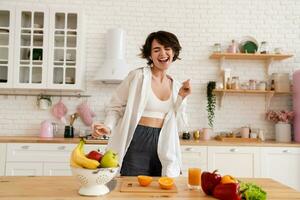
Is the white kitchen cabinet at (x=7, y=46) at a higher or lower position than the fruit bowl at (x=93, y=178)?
higher

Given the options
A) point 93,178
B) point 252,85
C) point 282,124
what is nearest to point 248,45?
point 252,85

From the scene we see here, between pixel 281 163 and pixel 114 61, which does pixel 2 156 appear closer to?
pixel 114 61

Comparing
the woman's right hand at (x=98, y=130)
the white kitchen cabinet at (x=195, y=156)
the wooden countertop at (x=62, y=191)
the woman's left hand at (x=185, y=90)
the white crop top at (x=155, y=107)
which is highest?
the woman's left hand at (x=185, y=90)

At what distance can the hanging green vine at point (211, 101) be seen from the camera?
3.84 metres

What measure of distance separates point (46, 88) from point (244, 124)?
2.68 meters

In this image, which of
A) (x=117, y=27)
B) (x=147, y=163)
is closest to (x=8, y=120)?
(x=117, y=27)

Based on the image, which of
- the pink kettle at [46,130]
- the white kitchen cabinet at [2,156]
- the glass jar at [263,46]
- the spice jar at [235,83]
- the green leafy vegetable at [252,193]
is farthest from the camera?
the glass jar at [263,46]

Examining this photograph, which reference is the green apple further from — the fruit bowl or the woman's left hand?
the woman's left hand

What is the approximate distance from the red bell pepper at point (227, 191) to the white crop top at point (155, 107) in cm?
76

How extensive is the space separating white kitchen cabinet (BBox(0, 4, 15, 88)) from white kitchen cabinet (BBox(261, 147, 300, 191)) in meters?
3.21

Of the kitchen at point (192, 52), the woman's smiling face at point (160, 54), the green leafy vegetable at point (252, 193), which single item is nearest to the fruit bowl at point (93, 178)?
the green leafy vegetable at point (252, 193)

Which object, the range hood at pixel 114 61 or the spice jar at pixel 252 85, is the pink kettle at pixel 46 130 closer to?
the range hood at pixel 114 61

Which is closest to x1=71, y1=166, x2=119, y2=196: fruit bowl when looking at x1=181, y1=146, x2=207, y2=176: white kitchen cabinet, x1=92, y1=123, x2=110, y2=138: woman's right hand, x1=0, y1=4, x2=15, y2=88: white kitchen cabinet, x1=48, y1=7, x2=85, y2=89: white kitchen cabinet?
x1=92, y1=123, x2=110, y2=138: woman's right hand

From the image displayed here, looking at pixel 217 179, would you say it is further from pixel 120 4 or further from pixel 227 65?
pixel 120 4
